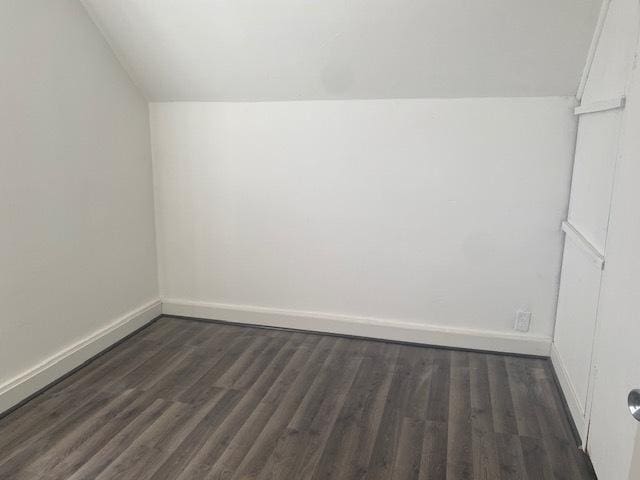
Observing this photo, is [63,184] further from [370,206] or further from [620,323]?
[620,323]

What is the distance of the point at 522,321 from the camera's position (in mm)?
2852

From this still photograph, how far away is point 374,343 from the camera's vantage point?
306 cm

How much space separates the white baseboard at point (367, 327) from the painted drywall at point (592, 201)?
0.31 m

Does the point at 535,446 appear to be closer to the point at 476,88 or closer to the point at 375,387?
the point at 375,387

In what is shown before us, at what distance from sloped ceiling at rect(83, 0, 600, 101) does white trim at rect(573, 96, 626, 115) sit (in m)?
0.17

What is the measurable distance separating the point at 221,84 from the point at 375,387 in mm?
1952

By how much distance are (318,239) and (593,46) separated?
5.79 feet

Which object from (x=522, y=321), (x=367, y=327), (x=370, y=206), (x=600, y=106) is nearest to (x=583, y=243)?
(x=600, y=106)

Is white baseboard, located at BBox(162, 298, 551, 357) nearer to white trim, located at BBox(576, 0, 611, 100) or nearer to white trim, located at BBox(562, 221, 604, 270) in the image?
white trim, located at BBox(562, 221, 604, 270)

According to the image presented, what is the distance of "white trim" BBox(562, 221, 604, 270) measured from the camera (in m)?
1.93

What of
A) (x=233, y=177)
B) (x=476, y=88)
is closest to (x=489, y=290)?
(x=476, y=88)

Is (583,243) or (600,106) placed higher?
(600,106)

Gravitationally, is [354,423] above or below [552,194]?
below

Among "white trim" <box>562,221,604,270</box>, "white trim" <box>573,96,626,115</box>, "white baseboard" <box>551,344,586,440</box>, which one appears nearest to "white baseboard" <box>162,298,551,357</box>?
"white baseboard" <box>551,344,586,440</box>
